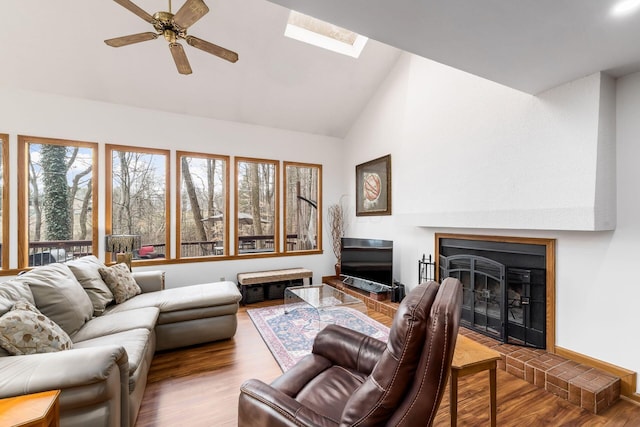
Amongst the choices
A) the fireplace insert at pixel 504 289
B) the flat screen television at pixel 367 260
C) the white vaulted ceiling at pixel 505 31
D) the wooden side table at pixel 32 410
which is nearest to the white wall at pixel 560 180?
the fireplace insert at pixel 504 289

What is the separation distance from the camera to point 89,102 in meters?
3.88

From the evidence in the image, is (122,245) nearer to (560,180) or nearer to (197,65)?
(197,65)

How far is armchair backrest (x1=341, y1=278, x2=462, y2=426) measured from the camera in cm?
90

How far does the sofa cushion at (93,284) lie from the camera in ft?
8.46

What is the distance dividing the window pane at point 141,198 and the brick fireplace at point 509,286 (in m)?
4.26

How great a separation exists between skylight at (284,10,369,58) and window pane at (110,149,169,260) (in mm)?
2704

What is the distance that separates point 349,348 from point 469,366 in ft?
2.25

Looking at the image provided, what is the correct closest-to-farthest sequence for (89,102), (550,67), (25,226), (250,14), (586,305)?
(550,67) → (586,305) → (250,14) → (25,226) → (89,102)

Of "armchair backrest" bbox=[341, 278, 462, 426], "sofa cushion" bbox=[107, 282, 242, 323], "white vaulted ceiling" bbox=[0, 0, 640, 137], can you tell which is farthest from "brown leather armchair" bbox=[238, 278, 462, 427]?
"sofa cushion" bbox=[107, 282, 242, 323]

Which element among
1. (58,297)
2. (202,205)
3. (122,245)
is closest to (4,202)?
(122,245)

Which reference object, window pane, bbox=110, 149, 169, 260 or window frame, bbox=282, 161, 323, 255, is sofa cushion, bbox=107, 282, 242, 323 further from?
window frame, bbox=282, 161, 323, 255

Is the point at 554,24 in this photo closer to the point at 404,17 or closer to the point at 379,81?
the point at 404,17

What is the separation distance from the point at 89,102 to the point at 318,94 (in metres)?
3.32

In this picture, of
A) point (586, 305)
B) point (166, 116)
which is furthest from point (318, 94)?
point (586, 305)
